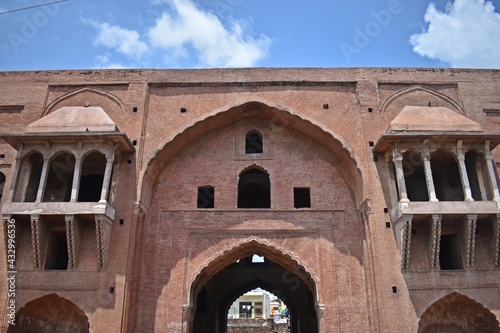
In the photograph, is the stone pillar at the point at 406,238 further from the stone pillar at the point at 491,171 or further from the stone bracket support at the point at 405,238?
the stone pillar at the point at 491,171

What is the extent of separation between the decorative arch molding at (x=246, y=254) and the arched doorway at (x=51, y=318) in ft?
9.65

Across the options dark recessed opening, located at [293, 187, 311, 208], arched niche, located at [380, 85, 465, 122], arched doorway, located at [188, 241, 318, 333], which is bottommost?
arched doorway, located at [188, 241, 318, 333]

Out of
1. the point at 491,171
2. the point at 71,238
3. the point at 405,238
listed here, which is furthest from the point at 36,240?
the point at 491,171

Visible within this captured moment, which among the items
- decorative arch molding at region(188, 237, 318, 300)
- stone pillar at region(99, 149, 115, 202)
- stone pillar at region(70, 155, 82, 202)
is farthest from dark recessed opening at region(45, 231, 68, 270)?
decorative arch molding at region(188, 237, 318, 300)

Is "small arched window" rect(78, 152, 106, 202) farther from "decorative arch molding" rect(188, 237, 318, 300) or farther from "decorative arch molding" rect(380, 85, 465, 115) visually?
"decorative arch molding" rect(380, 85, 465, 115)

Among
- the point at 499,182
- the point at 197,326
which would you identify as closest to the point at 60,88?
the point at 197,326

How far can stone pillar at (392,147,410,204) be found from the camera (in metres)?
11.3

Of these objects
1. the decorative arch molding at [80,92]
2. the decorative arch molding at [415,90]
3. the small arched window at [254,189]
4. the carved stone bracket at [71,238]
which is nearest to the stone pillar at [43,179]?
the carved stone bracket at [71,238]

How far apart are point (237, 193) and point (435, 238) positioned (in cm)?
542

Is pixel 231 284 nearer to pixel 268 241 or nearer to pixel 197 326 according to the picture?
pixel 197 326

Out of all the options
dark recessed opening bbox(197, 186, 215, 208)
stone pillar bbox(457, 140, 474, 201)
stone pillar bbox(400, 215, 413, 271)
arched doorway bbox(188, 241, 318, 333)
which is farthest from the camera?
arched doorway bbox(188, 241, 318, 333)

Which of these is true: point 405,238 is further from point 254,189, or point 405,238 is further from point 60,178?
point 60,178

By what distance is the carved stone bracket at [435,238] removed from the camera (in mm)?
11008

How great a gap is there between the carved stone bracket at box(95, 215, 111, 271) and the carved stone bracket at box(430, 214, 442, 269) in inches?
326
